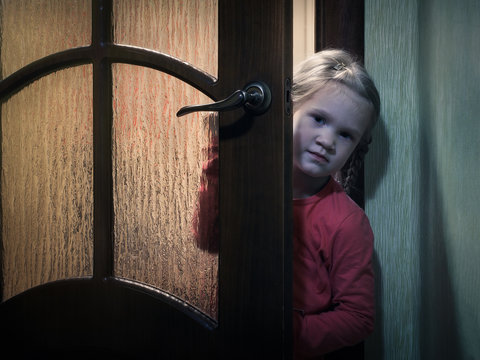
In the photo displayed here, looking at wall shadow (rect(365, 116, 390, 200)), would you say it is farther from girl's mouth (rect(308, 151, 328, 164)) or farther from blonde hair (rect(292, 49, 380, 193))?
girl's mouth (rect(308, 151, 328, 164))

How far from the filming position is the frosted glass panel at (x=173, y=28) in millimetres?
697

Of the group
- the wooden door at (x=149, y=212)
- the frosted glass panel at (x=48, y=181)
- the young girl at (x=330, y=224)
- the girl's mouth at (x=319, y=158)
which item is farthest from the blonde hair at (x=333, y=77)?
the frosted glass panel at (x=48, y=181)

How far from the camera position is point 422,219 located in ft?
3.19

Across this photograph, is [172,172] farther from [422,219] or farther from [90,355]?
[422,219]

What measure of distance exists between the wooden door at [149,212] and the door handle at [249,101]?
11 mm

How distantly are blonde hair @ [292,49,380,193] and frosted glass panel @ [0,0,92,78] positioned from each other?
18.9 inches

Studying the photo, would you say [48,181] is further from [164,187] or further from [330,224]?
[330,224]

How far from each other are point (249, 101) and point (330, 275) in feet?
1.58

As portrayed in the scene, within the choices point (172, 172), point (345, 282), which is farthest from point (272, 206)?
point (345, 282)

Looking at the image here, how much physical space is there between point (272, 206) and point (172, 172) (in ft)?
0.78

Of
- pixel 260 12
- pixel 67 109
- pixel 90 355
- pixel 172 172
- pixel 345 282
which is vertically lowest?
pixel 90 355

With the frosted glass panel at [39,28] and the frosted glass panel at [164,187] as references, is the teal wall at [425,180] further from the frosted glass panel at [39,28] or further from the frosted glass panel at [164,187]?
the frosted glass panel at [39,28]

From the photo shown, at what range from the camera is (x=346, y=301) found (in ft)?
2.73

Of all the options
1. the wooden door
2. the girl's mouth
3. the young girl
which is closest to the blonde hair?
the young girl
